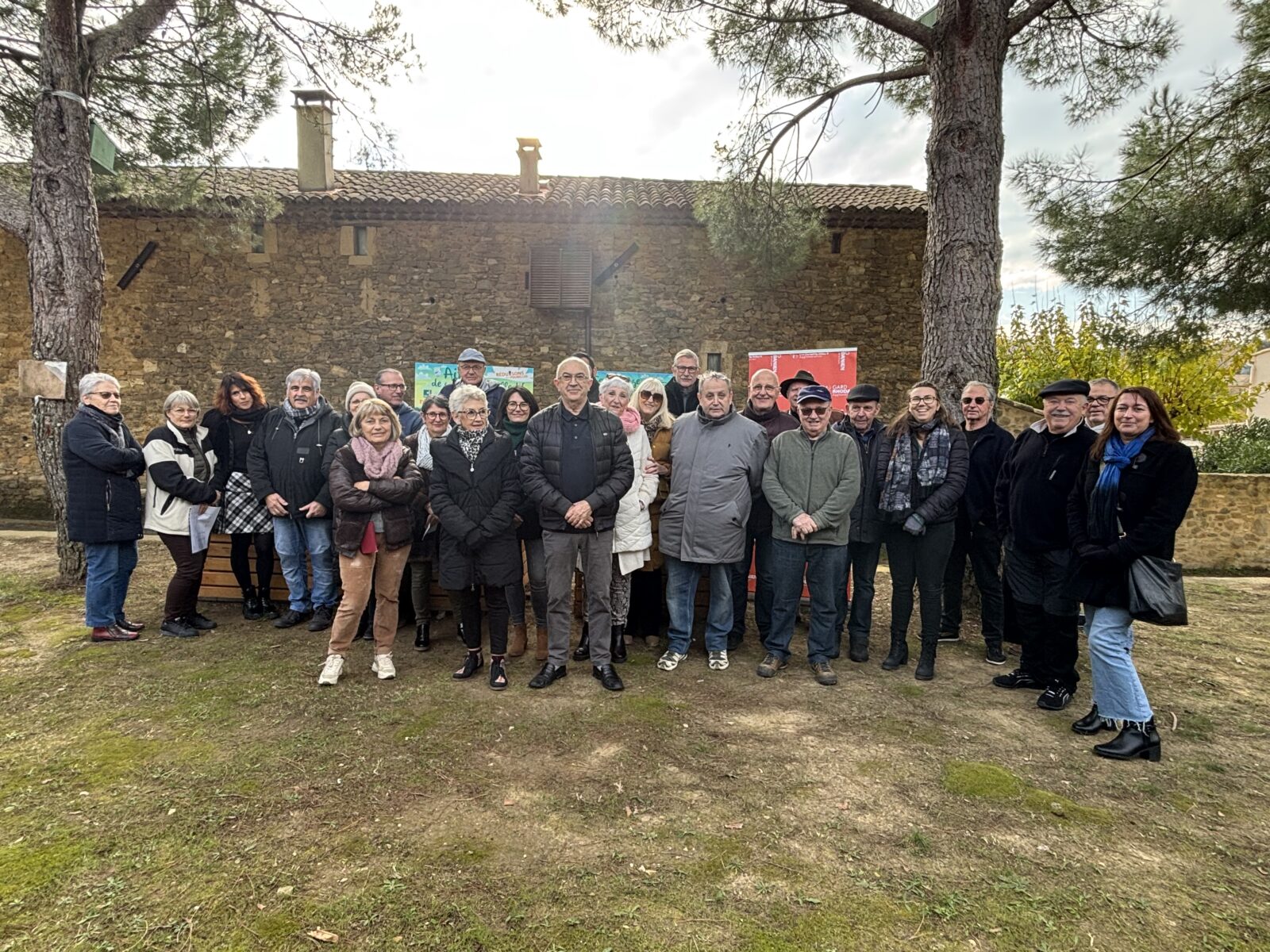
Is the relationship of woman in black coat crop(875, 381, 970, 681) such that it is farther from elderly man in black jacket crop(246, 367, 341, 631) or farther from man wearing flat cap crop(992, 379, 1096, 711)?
elderly man in black jacket crop(246, 367, 341, 631)

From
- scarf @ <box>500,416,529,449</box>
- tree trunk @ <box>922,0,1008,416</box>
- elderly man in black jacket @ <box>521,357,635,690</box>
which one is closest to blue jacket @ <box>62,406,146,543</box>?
scarf @ <box>500,416,529,449</box>

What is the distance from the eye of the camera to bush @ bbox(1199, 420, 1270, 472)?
9773 mm

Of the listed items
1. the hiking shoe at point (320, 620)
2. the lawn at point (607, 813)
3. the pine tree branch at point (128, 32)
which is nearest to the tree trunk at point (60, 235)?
the pine tree branch at point (128, 32)

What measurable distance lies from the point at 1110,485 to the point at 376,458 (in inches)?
148

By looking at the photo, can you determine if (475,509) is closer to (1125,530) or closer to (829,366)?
(1125,530)

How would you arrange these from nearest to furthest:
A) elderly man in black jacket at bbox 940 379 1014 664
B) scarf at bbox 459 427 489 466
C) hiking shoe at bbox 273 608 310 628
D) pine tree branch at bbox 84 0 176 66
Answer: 1. scarf at bbox 459 427 489 466
2. elderly man in black jacket at bbox 940 379 1014 664
3. hiking shoe at bbox 273 608 310 628
4. pine tree branch at bbox 84 0 176 66

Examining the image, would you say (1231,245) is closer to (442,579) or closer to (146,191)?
(442,579)

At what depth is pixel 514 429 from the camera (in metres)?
3.91

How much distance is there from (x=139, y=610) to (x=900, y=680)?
5.42 metres

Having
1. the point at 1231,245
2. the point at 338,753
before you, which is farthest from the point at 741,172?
the point at 338,753

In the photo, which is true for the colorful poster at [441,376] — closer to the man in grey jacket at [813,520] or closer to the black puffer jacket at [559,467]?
the black puffer jacket at [559,467]

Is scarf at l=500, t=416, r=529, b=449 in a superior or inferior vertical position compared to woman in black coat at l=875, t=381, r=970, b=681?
superior

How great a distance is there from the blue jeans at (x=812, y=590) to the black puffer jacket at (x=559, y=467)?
3.54 feet

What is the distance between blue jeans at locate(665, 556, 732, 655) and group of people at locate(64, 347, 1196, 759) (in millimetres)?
15
